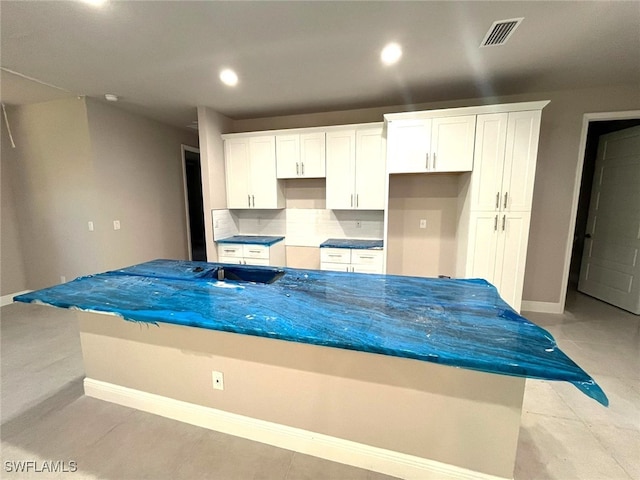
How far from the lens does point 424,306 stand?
147cm

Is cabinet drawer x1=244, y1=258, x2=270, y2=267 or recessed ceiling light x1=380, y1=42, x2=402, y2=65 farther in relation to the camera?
cabinet drawer x1=244, y1=258, x2=270, y2=267

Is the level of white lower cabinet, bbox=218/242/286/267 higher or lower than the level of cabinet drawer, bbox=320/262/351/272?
higher

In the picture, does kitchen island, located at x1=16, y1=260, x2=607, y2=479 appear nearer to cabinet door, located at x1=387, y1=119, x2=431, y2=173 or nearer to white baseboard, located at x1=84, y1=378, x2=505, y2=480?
white baseboard, located at x1=84, y1=378, x2=505, y2=480

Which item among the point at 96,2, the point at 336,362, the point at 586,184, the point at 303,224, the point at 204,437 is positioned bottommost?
the point at 204,437

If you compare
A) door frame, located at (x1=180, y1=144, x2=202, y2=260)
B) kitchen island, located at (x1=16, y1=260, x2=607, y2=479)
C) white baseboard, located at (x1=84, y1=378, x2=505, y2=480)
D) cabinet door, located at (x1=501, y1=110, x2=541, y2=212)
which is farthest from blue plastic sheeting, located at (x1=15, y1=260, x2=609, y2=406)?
door frame, located at (x1=180, y1=144, x2=202, y2=260)

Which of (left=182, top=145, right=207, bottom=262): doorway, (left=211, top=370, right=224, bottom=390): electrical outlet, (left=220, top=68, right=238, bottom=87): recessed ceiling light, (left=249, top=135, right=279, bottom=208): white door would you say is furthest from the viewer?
(left=182, top=145, right=207, bottom=262): doorway

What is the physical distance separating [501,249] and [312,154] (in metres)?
2.47

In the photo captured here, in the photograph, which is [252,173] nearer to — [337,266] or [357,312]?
[337,266]

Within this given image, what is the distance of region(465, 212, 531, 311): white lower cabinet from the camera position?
9.34 ft

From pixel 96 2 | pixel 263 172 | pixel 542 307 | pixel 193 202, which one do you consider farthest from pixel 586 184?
pixel 193 202

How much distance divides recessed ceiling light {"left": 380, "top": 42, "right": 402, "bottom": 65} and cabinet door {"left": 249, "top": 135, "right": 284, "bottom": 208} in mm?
1774

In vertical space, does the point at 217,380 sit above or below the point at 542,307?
above

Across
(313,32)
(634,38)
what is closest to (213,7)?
(313,32)

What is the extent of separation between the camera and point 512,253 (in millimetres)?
2887
